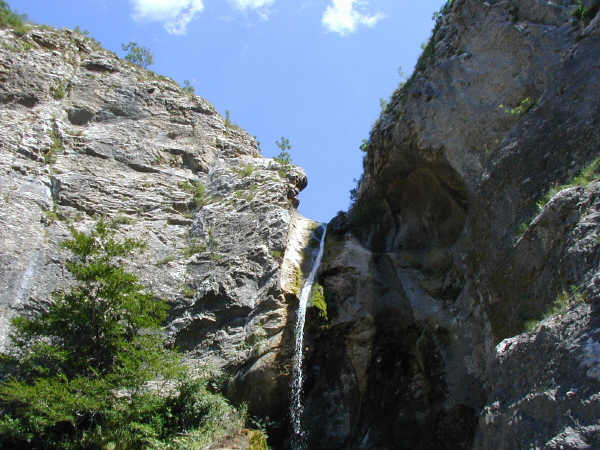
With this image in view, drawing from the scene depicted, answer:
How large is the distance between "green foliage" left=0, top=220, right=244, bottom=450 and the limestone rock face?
1360mm

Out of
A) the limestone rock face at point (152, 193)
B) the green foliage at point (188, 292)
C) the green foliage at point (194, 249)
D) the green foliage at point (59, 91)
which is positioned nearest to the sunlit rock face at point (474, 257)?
the limestone rock face at point (152, 193)

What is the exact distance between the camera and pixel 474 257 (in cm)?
948

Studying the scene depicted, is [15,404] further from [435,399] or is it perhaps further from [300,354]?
[435,399]

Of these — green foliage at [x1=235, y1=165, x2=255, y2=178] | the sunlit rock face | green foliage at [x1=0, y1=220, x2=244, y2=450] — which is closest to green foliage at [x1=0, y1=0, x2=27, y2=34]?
green foliage at [x1=235, y1=165, x2=255, y2=178]

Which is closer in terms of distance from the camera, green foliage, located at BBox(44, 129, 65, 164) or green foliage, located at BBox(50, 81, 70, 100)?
green foliage, located at BBox(44, 129, 65, 164)

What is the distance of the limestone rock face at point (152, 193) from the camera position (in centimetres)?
1413

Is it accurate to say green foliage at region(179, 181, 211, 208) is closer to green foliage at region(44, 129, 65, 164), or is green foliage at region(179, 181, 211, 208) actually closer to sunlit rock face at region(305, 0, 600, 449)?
green foliage at region(44, 129, 65, 164)

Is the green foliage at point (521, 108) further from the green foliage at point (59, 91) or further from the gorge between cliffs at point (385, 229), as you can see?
the green foliage at point (59, 91)

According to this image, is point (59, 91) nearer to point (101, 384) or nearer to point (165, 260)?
point (165, 260)

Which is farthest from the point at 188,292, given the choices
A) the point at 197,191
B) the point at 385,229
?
the point at 385,229

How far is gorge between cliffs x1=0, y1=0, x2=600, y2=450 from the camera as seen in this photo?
6.31 meters

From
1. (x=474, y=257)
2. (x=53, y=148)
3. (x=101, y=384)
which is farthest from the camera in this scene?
(x=53, y=148)

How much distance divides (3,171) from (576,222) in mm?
16232

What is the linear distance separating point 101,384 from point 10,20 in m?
17.6
